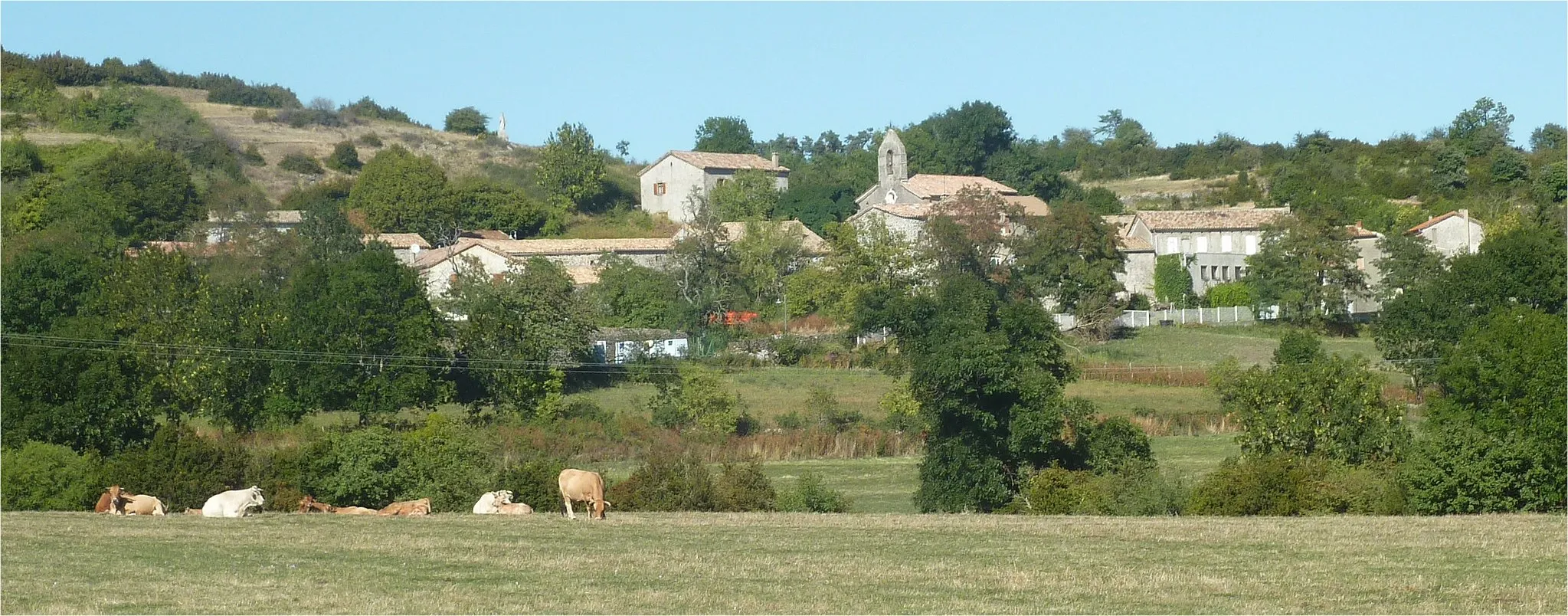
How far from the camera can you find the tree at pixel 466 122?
14550cm

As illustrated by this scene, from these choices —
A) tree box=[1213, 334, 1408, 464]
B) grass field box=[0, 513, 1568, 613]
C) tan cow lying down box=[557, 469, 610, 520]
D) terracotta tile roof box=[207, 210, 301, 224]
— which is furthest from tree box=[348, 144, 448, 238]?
grass field box=[0, 513, 1568, 613]

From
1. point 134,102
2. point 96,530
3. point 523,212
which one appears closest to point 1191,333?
point 523,212

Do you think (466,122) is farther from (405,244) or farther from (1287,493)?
(1287,493)

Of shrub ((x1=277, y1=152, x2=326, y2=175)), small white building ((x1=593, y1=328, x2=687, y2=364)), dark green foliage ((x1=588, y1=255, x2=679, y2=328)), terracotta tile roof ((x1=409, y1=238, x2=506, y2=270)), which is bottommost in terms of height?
small white building ((x1=593, y1=328, x2=687, y2=364))

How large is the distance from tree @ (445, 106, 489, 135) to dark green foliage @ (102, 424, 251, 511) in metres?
114

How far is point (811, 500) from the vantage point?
32.8 meters

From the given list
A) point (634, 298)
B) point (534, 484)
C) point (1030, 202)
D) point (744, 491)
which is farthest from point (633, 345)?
point (1030, 202)

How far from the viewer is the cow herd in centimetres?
2434

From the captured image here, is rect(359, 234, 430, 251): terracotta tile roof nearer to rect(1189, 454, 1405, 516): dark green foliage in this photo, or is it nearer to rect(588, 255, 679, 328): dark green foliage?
rect(588, 255, 679, 328): dark green foliage

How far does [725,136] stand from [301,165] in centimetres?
3543

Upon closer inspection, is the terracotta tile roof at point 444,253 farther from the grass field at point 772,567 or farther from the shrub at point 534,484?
the grass field at point 772,567

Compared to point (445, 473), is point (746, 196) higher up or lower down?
higher up

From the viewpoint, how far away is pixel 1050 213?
83.6 m

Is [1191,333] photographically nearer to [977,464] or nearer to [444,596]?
[977,464]
